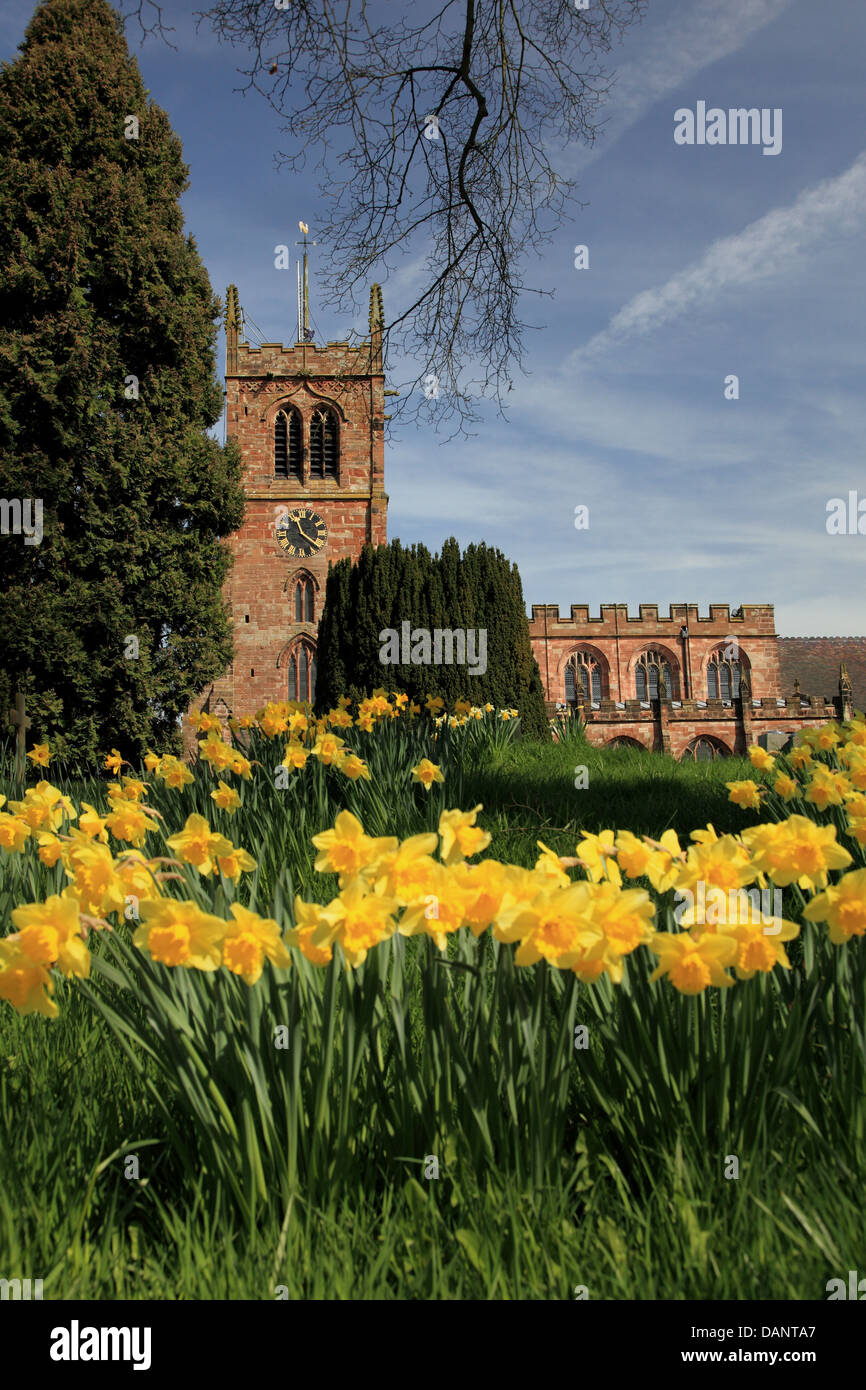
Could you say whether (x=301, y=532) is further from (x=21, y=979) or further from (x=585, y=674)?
(x=21, y=979)

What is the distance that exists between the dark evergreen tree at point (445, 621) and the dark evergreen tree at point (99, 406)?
4.35m

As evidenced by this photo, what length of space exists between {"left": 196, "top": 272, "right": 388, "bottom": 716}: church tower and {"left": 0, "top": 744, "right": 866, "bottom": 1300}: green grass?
25.6 metres

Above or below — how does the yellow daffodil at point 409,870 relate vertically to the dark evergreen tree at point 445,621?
below

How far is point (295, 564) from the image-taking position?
27.8 metres

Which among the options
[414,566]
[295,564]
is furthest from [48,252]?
[295,564]

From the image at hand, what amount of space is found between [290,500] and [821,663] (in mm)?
28572

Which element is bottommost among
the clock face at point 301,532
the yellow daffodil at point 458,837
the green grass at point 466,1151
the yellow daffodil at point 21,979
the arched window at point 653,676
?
the green grass at point 466,1151

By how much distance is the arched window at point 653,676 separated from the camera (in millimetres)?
38906

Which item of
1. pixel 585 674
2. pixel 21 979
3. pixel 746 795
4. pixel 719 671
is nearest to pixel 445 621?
pixel 746 795

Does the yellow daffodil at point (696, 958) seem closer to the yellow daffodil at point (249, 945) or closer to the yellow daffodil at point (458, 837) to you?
the yellow daffodil at point (458, 837)

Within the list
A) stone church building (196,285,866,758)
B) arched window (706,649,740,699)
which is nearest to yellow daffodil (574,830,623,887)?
stone church building (196,285,866,758)

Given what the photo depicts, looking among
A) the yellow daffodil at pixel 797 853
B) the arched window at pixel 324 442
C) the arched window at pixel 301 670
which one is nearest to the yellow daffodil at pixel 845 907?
the yellow daffodil at pixel 797 853
